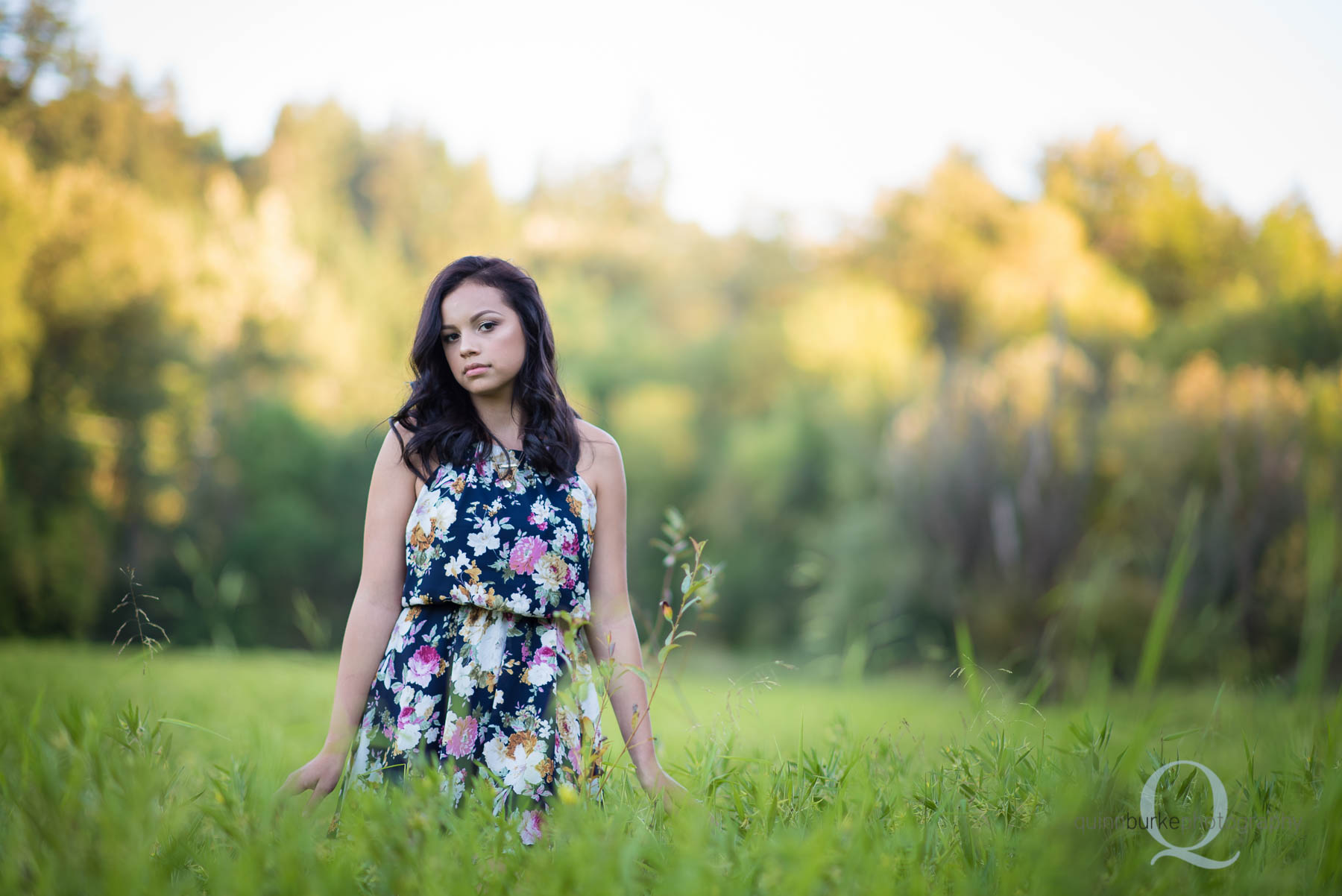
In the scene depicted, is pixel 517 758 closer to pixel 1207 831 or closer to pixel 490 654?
pixel 490 654

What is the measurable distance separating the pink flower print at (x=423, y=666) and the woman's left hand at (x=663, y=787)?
17.9 inches

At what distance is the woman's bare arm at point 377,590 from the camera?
5.81 ft

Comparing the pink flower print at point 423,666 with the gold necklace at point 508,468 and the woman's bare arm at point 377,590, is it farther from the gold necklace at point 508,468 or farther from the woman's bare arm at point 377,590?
the gold necklace at point 508,468

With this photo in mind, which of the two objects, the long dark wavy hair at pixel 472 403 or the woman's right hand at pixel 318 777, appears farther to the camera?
the long dark wavy hair at pixel 472 403

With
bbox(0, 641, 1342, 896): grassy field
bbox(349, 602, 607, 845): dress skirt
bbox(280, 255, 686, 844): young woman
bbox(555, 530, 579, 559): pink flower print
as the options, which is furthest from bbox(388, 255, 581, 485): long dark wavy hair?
bbox(0, 641, 1342, 896): grassy field

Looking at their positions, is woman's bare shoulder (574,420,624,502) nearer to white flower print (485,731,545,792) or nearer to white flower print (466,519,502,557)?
white flower print (466,519,502,557)

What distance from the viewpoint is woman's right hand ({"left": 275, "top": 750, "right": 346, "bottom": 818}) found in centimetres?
154

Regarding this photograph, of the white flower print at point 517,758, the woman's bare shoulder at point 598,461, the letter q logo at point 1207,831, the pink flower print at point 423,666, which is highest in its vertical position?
the woman's bare shoulder at point 598,461

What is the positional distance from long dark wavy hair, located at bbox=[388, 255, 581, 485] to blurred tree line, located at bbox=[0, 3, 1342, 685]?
1.38 m

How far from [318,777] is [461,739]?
269 mm

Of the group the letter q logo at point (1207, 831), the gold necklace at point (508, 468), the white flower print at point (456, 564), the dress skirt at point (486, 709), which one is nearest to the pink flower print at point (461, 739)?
the dress skirt at point (486, 709)

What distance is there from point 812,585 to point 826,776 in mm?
16751

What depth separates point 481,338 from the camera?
6.47ft

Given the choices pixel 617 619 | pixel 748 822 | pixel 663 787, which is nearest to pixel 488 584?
pixel 617 619
